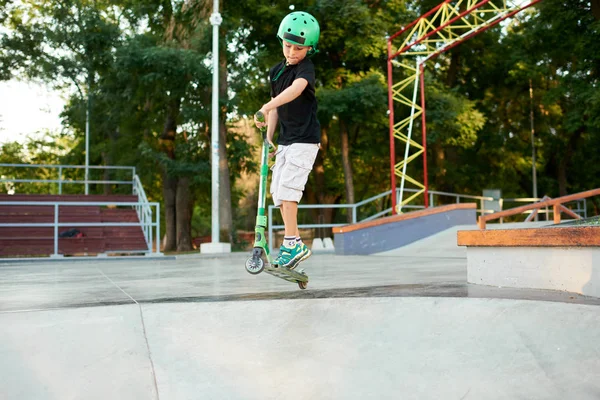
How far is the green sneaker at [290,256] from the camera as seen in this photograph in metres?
4.86

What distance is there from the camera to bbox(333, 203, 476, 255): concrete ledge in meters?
14.2

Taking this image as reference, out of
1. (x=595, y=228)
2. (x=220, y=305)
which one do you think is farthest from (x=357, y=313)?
(x=595, y=228)

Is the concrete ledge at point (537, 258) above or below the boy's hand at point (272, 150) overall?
below

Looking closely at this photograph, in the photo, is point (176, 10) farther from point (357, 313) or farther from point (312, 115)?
point (357, 313)

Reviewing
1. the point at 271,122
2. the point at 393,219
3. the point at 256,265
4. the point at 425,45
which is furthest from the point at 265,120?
the point at 425,45

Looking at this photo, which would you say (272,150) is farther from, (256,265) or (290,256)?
(256,265)

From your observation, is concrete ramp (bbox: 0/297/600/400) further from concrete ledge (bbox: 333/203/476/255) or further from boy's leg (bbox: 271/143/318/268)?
concrete ledge (bbox: 333/203/476/255)

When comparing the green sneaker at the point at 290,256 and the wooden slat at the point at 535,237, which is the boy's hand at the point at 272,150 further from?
the wooden slat at the point at 535,237

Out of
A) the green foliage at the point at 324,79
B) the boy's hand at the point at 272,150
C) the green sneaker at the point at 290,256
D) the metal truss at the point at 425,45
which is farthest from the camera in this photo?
the green foliage at the point at 324,79

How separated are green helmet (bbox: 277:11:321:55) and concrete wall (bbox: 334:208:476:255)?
31.8 ft

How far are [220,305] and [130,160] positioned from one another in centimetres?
2252

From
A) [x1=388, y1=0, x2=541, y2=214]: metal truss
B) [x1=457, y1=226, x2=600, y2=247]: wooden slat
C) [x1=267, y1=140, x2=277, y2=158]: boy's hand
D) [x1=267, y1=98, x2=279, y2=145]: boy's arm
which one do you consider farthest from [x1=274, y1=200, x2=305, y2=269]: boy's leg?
[x1=388, y1=0, x2=541, y2=214]: metal truss

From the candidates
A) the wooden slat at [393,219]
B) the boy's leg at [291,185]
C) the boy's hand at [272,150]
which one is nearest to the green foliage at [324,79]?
the wooden slat at [393,219]

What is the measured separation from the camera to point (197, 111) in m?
21.3
